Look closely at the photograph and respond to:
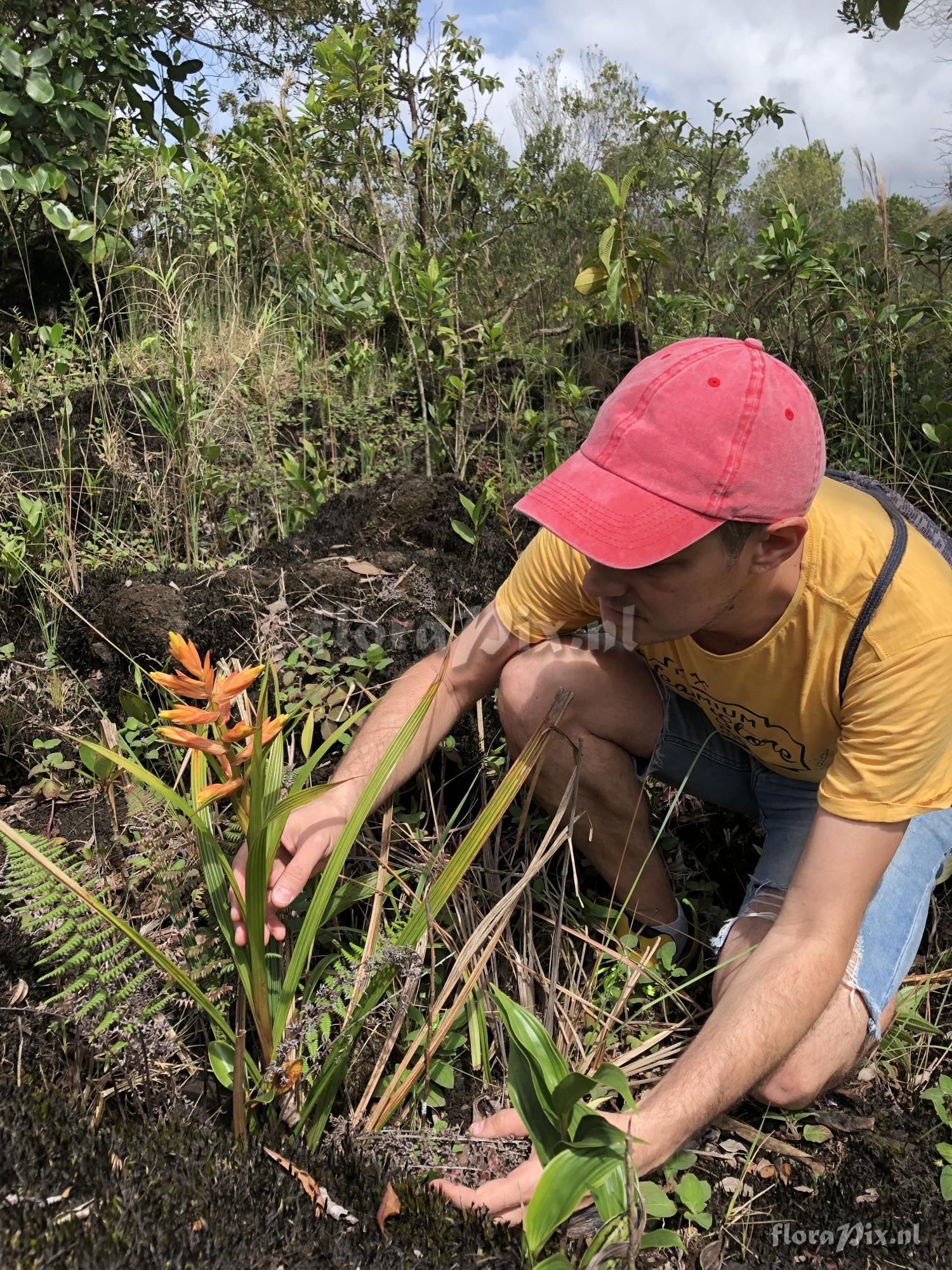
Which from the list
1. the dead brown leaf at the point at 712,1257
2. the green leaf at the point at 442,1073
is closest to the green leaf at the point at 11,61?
the green leaf at the point at 442,1073

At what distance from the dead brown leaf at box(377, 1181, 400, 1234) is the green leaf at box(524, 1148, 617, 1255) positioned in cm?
27

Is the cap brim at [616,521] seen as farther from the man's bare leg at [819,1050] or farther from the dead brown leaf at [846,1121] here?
the dead brown leaf at [846,1121]

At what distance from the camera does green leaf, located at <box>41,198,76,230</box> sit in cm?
402

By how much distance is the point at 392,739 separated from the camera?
1.65 m

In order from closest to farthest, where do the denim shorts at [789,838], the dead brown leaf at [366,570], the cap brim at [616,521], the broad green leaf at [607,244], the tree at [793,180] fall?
1. the cap brim at [616,521]
2. the denim shorts at [789,838]
3. the dead brown leaf at [366,570]
4. the broad green leaf at [607,244]
5. the tree at [793,180]

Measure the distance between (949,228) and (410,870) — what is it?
2.80 metres

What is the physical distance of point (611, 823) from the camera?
1.94m

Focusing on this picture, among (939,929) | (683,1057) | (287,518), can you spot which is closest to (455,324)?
(287,518)

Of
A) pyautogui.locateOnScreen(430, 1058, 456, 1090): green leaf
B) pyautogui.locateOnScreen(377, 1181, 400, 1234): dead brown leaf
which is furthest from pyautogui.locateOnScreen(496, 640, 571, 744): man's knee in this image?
pyautogui.locateOnScreen(377, 1181, 400, 1234): dead brown leaf

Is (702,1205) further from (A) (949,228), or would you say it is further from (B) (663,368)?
(A) (949,228)

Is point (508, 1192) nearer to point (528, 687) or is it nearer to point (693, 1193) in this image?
point (693, 1193)

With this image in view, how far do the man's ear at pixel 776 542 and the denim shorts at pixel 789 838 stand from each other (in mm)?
574

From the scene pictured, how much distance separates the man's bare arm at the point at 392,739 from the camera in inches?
57.6

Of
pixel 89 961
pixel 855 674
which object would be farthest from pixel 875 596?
pixel 89 961
